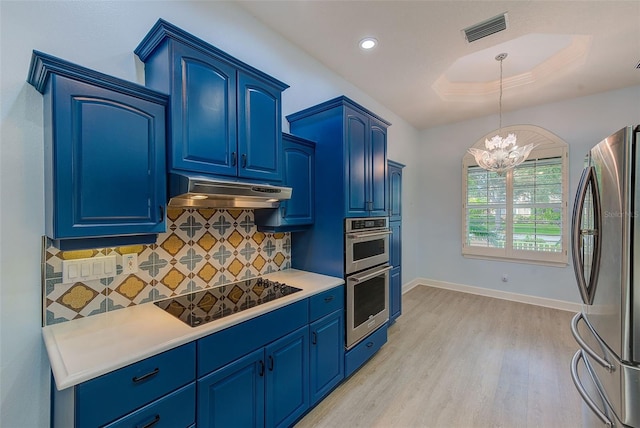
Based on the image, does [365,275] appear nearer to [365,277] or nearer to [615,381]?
[365,277]

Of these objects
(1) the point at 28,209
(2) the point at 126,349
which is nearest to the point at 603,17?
(2) the point at 126,349

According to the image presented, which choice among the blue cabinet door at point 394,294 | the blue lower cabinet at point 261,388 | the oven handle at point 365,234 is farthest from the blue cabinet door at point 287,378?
the blue cabinet door at point 394,294

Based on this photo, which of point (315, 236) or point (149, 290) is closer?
point (149, 290)

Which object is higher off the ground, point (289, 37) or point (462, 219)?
point (289, 37)

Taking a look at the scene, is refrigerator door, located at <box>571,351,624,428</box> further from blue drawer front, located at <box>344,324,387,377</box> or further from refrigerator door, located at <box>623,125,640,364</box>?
blue drawer front, located at <box>344,324,387,377</box>

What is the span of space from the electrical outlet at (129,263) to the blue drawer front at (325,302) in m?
1.13

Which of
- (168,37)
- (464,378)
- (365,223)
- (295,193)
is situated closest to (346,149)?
(295,193)

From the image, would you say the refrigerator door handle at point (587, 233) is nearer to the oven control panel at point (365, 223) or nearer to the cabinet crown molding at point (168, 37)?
the oven control panel at point (365, 223)

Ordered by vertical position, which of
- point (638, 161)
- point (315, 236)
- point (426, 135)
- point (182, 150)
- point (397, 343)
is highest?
point (426, 135)

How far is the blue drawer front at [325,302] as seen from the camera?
195 centimetres

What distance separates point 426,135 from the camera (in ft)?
17.3

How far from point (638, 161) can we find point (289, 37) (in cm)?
262

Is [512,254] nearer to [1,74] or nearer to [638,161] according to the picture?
[638,161]

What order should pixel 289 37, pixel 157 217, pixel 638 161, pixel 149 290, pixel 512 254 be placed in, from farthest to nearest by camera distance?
pixel 512 254, pixel 289 37, pixel 149 290, pixel 157 217, pixel 638 161
